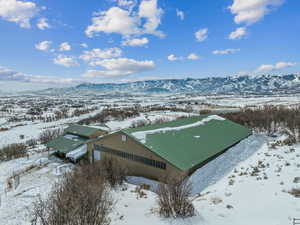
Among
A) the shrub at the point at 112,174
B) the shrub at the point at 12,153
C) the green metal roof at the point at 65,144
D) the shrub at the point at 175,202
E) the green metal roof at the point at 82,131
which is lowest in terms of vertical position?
the shrub at the point at 12,153

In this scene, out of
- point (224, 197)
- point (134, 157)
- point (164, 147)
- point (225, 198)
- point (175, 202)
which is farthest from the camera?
point (134, 157)

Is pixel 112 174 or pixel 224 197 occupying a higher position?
pixel 224 197

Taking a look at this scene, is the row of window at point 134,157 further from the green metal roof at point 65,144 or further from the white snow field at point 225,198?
the green metal roof at point 65,144

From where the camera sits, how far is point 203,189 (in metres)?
15.4

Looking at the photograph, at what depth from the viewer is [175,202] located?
8898 millimetres

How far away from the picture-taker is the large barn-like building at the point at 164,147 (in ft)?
62.4

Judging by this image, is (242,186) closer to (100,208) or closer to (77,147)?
(100,208)

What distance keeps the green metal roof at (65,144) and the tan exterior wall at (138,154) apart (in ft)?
27.9

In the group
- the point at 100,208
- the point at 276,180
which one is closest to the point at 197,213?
the point at 100,208

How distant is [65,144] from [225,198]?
29.5 metres

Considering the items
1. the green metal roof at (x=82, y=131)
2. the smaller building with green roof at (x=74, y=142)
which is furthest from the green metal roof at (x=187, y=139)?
the green metal roof at (x=82, y=131)

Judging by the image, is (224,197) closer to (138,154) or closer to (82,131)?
(138,154)

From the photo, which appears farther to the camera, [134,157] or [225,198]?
[134,157]

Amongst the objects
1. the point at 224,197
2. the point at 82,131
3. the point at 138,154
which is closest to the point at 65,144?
the point at 82,131
